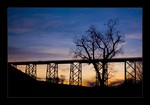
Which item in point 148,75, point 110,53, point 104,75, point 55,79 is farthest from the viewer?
point 55,79

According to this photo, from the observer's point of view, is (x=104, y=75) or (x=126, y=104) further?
(x=104, y=75)

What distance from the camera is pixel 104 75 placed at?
679 inches

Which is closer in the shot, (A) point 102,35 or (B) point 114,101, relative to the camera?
(B) point 114,101

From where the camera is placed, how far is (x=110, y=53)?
61.2 ft

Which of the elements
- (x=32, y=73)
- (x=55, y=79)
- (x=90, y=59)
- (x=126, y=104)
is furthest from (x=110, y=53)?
(x=126, y=104)

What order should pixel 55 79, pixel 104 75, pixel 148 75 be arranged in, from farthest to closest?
pixel 55 79 < pixel 104 75 < pixel 148 75

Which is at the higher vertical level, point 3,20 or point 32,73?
point 3,20

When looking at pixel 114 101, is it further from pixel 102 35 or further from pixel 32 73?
pixel 32 73
